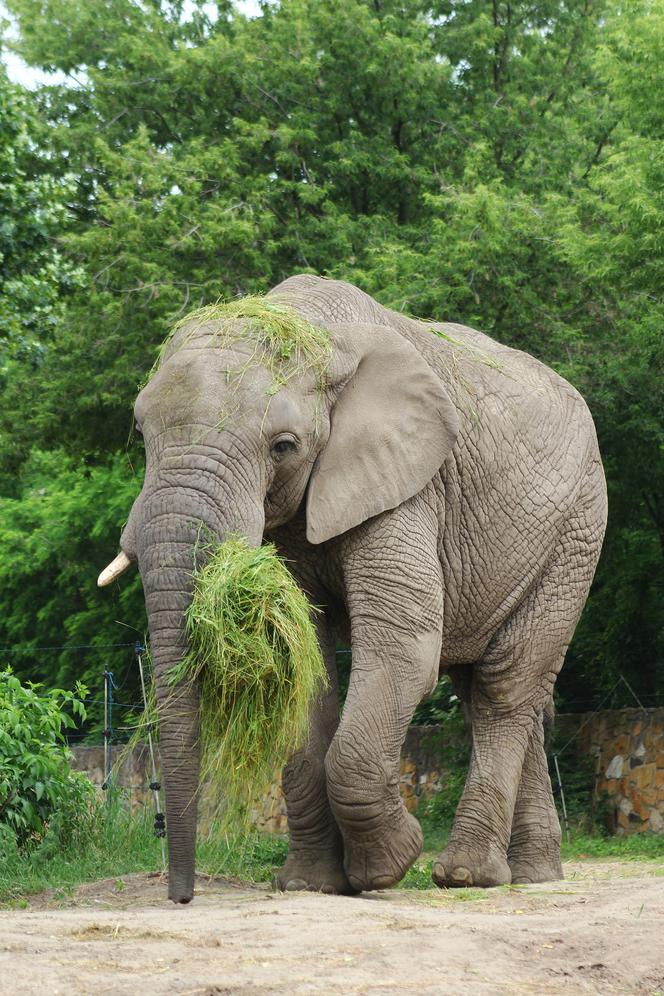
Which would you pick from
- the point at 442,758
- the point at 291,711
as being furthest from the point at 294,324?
the point at 442,758

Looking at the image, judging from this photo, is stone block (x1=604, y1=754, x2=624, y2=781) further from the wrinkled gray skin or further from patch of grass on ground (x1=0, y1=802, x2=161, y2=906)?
patch of grass on ground (x1=0, y1=802, x2=161, y2=906)

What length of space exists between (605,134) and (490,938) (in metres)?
17.0

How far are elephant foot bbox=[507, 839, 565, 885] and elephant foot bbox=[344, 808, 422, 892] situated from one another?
1.76 meters

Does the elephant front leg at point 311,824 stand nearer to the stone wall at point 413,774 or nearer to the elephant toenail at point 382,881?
the elephant toenail at point 382,881

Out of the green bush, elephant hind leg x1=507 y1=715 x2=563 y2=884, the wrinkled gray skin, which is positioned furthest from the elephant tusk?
elephant hind leg x1=507 y1=715 x2=563 y2=884

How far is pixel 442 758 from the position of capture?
16344 millimetres

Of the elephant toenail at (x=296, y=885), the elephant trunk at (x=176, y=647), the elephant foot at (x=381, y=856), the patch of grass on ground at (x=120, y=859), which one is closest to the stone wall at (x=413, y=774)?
the patch of grass on ground at (x=120, y=859)

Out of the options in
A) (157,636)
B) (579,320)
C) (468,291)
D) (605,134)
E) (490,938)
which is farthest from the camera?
(605,134)

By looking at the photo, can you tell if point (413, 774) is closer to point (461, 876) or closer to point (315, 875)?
point (461, 876)

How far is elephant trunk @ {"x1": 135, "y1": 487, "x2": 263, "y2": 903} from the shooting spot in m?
6.92

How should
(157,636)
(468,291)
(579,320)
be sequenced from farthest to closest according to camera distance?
1. (579,320)
2. (468,291)
3. (157,636)

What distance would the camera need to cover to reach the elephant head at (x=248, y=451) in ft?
22.9

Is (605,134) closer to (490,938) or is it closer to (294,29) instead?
(294,29)

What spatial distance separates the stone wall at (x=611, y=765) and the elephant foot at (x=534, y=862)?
433cm
